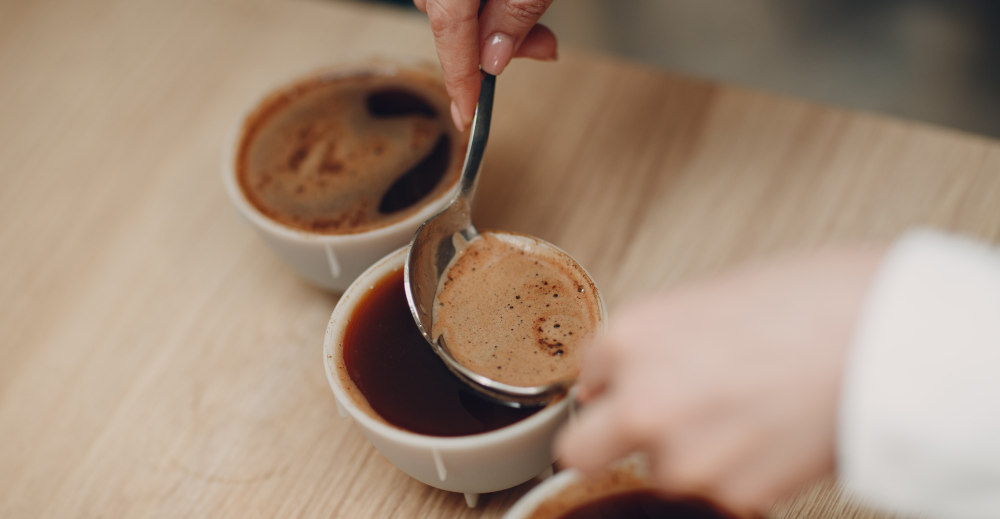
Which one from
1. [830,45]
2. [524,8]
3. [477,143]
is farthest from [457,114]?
[830,45]

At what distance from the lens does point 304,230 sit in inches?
37.2

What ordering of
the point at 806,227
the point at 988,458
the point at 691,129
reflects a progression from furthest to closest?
the point at 691,129 < the point at 806,227 < the point at 988,458

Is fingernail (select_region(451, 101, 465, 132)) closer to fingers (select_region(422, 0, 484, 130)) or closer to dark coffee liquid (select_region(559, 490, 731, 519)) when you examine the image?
fingers (select_region(422, 0, 484, 130))

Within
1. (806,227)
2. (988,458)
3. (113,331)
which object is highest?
(988,458)

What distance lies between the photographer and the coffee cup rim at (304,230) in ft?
3.03

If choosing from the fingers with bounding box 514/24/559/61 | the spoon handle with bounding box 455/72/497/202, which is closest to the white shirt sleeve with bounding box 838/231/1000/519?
the spoon handle with bounding box 455/72/497/202

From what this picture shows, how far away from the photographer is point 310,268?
977 millimetres

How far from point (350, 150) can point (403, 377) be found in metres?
0.47

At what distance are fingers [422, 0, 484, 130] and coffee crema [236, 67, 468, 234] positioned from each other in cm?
13

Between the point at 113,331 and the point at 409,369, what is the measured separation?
0.51 m

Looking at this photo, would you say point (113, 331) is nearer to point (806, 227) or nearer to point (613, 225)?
point (613, 225)

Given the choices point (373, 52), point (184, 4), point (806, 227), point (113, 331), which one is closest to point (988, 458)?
point (806, 227)

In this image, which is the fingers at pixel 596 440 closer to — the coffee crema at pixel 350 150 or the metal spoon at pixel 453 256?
the metal spoon at pixel 453 256

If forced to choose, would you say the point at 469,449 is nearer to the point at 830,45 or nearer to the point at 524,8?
the point at 524,8
